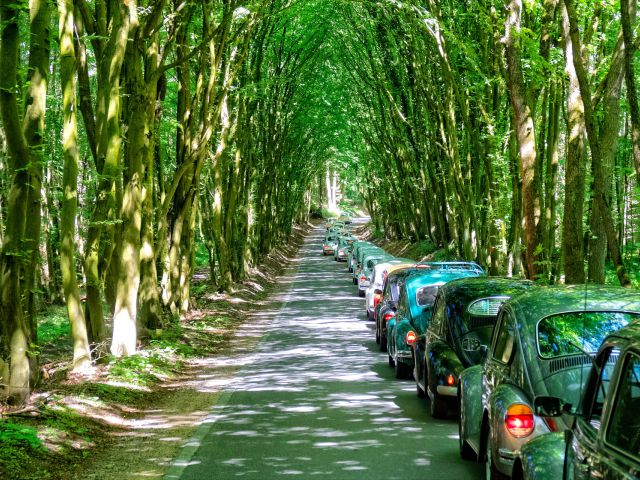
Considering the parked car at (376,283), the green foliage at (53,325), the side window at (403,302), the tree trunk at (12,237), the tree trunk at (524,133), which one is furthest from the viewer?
the green foliage at (53,325)

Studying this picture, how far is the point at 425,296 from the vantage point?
14664 mm

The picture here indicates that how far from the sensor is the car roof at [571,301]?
673 centimetres

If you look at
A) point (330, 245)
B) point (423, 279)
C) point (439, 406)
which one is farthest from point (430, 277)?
point (330, 245)

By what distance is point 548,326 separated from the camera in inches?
274

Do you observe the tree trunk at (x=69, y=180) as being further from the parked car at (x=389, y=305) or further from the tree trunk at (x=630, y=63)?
the tree trunk at (x=630, y=63)

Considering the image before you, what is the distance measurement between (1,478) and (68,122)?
5.93 m

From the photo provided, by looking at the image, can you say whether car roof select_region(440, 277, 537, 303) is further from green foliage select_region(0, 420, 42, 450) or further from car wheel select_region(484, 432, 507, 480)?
green foliage select_region(0, 420, 42, 450)

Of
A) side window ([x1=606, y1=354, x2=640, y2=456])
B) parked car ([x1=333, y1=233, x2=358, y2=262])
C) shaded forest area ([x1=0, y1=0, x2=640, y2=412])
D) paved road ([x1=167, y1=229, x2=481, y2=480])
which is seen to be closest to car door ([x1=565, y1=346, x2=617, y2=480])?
side window ([x1=606, y1=354, x2=640, y2=456])

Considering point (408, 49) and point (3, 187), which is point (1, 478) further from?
point (408, 49)

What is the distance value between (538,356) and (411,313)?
770 centimetres

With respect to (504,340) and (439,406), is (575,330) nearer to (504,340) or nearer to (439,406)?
(504,340)

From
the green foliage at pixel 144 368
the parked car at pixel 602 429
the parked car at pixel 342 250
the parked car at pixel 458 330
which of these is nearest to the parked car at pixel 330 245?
the parked car at pixel 342 250

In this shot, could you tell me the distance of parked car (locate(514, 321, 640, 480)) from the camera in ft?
12.4

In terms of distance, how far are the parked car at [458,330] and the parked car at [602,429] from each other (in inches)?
195
